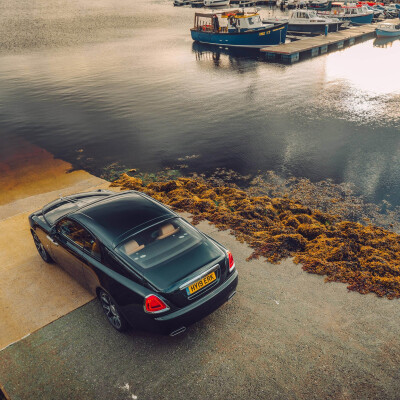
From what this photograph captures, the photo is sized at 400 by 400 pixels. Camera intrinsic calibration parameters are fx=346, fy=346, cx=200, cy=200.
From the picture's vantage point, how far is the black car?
4715 mm

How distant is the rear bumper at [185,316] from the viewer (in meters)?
4.64

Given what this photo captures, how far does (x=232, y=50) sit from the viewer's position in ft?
131

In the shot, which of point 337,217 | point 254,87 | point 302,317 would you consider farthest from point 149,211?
point 254,87

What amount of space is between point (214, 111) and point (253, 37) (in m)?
21.9

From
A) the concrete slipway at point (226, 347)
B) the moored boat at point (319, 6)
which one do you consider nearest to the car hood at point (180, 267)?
the concrete slipway at point (226, 347)

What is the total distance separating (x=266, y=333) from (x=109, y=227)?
2.91 m

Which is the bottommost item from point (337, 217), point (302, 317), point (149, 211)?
point (337, 217)

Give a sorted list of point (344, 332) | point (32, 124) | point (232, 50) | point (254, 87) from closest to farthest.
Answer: point (344, 332)
point (32, 124)
point (254, 87)
point (232, 50)

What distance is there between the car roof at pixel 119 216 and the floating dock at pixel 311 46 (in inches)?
1243

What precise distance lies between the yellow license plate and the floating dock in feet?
107

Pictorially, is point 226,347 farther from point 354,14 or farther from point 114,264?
point 354,14

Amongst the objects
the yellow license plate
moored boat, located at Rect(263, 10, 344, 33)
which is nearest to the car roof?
the yellow license plate

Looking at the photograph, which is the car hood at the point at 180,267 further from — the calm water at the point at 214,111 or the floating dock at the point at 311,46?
the floating dock at the point at 311,46

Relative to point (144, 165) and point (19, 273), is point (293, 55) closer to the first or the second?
point (144, 165)
